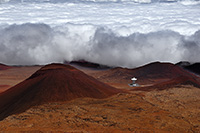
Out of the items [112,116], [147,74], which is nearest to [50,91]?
[112,116]

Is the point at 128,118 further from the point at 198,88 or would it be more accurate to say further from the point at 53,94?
the point at 198,88

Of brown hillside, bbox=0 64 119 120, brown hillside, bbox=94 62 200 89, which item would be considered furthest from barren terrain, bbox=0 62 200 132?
brown hillside, bbox=94 62 200 89

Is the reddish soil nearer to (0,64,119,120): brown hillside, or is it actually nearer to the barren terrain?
(0,64,119,120): brown hillside

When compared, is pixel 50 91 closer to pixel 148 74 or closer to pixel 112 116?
pixel 112 116

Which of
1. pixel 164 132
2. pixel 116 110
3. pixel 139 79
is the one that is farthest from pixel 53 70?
pixel 139 79

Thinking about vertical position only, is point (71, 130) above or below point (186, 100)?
above

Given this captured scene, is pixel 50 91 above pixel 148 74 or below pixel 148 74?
above

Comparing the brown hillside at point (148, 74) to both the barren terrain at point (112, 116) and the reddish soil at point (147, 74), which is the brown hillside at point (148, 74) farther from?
the barren terrain at point (112, 116)

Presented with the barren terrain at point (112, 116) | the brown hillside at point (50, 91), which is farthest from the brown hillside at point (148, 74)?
the barren terrain at point (112, 116)
